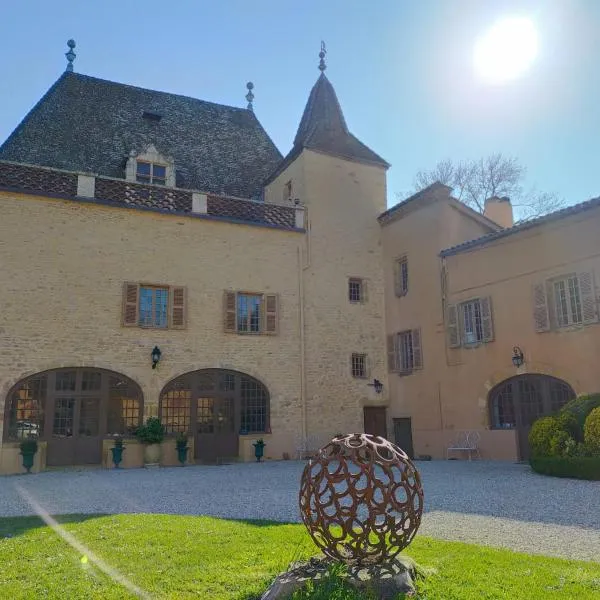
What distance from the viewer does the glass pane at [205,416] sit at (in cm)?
1588

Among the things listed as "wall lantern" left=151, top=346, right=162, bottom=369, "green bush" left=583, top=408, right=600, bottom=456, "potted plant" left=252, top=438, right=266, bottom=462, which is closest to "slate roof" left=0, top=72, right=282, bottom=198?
"wall lantern" left=151, top=346, right=162, bottom=369

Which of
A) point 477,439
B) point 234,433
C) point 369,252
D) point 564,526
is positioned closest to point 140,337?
point 234,433

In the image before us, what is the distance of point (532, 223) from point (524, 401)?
419 centimetres

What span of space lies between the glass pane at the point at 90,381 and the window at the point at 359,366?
7.30 m

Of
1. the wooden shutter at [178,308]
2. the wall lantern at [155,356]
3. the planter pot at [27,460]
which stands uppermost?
the wooden shutter at [178,308]

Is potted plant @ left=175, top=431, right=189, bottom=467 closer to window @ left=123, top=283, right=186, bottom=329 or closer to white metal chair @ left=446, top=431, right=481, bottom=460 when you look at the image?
window @ left=123, top=283, right=186, bottom=329

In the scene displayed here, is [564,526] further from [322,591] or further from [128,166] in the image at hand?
[128,166]

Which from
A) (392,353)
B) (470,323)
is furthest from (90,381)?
(470,323)

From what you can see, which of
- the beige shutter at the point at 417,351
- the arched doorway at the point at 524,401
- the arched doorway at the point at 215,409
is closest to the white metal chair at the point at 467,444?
the arched doorway at the point at 524,401

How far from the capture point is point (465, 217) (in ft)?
55.7

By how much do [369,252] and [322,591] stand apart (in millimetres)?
15500

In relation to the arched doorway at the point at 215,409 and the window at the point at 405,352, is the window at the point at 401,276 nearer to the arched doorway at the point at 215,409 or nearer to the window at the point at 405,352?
the window at the point at 405,352

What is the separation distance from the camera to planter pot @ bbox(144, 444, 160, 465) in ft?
48.0

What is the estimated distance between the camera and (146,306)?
1583cm
